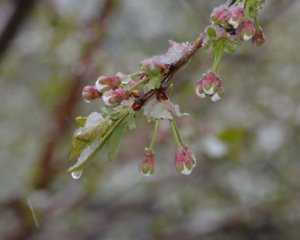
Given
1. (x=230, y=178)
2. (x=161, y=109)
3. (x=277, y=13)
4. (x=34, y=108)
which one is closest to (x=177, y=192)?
(x=230, y=178)

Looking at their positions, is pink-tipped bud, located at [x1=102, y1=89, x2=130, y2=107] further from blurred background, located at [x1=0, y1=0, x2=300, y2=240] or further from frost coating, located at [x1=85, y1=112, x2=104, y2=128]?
blurred background, located at [x1=0, y1=0, x2=300, y2=240]

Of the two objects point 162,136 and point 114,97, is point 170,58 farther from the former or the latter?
point 162,136

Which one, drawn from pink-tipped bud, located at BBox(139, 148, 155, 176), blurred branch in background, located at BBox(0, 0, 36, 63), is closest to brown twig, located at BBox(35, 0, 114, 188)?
blurred branch in background, located at BBox(0, 0, 36, 63)

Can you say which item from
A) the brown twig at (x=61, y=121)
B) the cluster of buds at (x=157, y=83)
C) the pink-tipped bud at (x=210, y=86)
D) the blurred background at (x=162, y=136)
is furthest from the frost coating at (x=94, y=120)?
the brown twig at (x=61, y=121)

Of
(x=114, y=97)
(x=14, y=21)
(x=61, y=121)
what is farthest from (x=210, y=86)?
(x=61, y=121)

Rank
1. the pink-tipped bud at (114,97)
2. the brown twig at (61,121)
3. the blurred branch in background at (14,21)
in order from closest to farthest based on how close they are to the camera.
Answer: the pink-tipped bud at (114,97) < the blurred branch in background at (14,21) < the brown twig at (61,121)

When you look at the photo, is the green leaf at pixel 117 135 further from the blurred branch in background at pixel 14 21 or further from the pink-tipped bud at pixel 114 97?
the blurred branch in background at pixel 14 21
